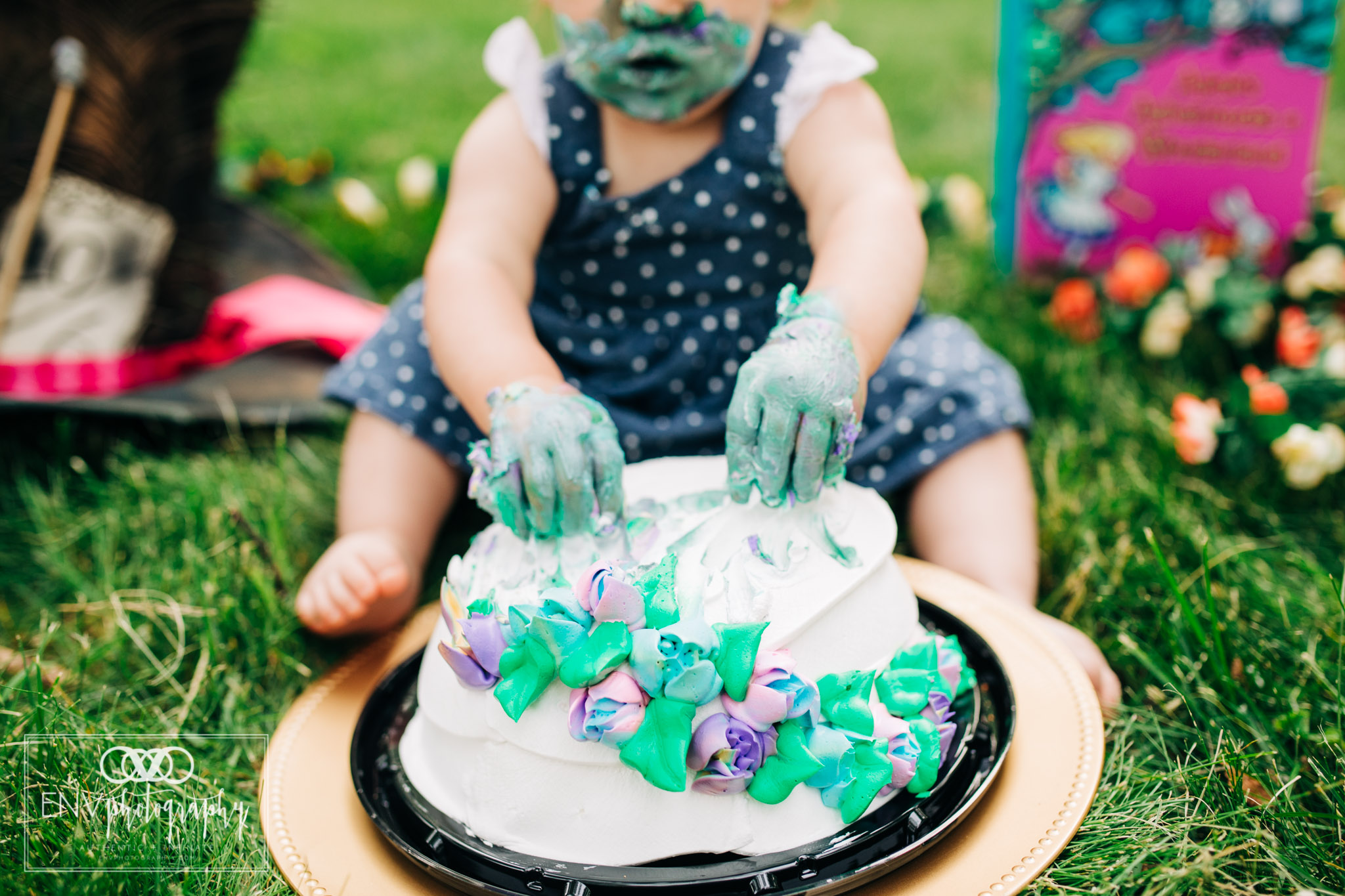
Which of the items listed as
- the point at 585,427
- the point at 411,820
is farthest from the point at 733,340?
the point at 411,820

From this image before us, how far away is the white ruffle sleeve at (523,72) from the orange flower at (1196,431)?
90 centimetres

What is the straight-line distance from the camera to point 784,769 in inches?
33.4

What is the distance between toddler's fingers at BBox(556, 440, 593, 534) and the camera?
0.98 m

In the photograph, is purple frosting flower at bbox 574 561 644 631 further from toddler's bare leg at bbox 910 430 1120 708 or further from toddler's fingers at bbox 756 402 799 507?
toddler's bare leg at bbox 910 430 1120 708

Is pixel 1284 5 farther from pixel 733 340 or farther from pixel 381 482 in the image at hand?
pixel 381 482

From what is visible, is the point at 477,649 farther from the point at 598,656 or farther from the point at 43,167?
the point at 43,167

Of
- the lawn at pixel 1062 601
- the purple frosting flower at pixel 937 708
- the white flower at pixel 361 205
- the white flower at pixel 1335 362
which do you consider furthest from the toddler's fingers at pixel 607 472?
the white flower at pixel 361 205

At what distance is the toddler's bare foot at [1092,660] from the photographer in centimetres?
111

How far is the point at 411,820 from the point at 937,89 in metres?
3.31


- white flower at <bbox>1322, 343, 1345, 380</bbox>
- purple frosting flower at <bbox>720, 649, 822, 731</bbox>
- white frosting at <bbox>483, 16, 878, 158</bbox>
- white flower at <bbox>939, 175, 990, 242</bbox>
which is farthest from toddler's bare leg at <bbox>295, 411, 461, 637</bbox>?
white flower at <bbox>939, 175, 990, 242</bbox>

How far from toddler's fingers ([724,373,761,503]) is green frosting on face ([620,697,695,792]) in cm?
23

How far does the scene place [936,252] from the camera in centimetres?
243

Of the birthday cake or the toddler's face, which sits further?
the toddler's face

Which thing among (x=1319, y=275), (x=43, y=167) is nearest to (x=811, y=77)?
(x=1319, y=275)
